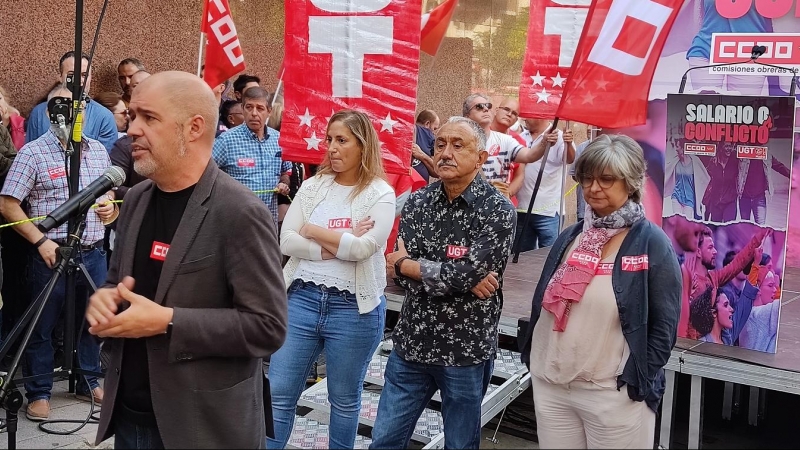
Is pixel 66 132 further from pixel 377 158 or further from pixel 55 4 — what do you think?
pixel 55 4

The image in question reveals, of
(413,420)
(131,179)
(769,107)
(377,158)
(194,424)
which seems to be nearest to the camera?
(194,424)

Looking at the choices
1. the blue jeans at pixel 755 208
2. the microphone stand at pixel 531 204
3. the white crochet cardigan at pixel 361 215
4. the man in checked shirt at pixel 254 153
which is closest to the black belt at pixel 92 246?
the man in checked shirt at pixel 254 153

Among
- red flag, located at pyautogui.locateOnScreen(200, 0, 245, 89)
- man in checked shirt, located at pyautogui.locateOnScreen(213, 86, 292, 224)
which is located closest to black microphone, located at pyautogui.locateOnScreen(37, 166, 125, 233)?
man in checked shirt, located at pyautogui.locateOnScreen(213, 86, 292, 224)

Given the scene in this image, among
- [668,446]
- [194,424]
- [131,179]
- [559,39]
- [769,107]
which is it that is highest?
[559,39]

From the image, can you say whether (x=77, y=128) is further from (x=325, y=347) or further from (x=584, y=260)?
(x=584, y=260)

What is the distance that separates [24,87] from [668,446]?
6.01 m

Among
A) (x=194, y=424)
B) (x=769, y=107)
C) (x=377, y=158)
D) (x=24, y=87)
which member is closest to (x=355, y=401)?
(x=377, y=158)

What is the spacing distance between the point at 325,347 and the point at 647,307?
161 cm

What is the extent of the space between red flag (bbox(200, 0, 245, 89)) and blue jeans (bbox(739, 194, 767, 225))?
14.5 ft

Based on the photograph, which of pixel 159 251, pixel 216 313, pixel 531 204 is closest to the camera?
pixel 216 313

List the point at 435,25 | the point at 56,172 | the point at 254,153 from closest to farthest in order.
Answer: the point at 56,172
the point at 254,153
the point at 435,25

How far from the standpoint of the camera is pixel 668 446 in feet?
16.9

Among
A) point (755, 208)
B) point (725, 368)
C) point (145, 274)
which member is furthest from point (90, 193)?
point (755, 208)

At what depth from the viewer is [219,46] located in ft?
24.7
